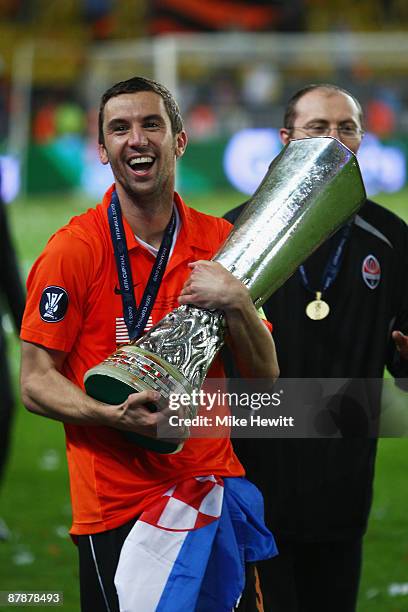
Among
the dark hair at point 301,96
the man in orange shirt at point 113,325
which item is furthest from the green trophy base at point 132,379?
the dark hair at point 301,96

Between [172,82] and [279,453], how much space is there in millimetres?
16628

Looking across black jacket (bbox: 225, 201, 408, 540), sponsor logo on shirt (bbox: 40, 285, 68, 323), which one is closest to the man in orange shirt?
sponsor logo on shirt (bbox: 40, 285, 68, 323)

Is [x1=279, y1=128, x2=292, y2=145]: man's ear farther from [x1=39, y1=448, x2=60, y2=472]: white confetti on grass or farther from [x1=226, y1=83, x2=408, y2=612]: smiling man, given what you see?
[x1=39, y1=448, x2=60, y2=472]: white confetti on grass

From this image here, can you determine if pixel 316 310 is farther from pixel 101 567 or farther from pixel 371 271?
pixel 101 567

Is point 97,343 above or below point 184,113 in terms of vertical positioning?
below

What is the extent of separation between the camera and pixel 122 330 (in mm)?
2805

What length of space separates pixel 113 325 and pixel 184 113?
60.6ft

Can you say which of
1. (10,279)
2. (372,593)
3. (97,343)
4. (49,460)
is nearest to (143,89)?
(97,343)

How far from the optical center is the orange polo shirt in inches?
109

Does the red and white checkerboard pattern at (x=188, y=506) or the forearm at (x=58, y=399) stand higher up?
the forearm at (x=58, y=399)

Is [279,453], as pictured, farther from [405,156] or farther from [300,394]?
[405,156]

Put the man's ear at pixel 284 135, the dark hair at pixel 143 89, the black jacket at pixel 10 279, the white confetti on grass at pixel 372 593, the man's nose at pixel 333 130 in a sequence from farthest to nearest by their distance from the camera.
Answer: the black jacket at pixel 10 279, the white confetti on grass at pixel 372 593, the man's ear at pixel 284 135, the man's nose at pixel 333 130, the dark hair at pixel 143 89

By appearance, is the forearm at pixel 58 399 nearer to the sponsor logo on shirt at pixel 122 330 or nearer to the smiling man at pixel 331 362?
the sponsor logo on shirt at pixel 122 330

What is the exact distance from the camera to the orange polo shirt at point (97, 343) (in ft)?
9.07
